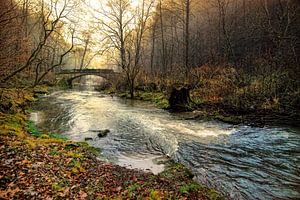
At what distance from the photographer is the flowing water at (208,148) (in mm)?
6613

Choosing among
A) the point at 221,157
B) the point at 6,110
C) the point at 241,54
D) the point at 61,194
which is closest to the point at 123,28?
the point at 241,54

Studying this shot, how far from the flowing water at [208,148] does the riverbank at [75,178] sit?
0.76 m

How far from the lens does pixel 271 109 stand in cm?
1370

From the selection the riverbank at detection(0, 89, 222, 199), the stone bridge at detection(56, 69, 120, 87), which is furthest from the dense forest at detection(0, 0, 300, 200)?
the stone bridge at detection(56, 69, 120, 87)

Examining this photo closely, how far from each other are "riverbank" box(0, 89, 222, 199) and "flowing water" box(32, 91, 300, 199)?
30.0 inches

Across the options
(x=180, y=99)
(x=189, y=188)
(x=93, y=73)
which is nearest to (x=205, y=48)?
(x=180, y=99)

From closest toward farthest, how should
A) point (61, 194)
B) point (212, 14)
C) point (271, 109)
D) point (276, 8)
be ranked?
1. point (61, 194)
2. point (271, 109)
3. point (276, 8)
4. point (212, 14)

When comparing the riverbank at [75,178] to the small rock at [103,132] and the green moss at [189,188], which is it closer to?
the green moss at [189,188]

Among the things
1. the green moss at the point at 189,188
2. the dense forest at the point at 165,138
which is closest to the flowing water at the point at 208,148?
the dense forest at the point at 165,138

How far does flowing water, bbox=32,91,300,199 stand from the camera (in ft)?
21.7

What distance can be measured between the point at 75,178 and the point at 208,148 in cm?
495

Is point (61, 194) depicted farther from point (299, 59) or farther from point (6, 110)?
point (299, 59)

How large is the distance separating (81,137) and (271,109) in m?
9.72

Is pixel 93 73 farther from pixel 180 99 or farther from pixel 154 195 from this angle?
pixel 154 195
